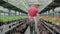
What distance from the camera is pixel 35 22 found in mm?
4070

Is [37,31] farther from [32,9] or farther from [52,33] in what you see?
[52,33]

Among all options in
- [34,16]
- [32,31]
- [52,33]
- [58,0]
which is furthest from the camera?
[58,0]

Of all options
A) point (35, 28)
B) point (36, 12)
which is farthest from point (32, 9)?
point (35, 28)

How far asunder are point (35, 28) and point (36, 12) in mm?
351

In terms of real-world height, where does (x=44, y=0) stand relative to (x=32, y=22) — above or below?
above

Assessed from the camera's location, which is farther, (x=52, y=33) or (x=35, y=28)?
(x=35, y=28)

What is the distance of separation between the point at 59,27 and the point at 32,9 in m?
0.99

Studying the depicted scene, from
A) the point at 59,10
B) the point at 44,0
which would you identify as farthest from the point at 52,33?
the point at 59,10

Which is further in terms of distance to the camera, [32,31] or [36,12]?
[32,31]

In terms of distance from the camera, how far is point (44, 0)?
258 inches

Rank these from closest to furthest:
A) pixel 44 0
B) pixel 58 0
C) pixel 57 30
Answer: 1. pixel 57 30
2. pixel 58 0
3. pixel 44 0

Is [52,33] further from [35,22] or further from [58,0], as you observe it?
[58,0]

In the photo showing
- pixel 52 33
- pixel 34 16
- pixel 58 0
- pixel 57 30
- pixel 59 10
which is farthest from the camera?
pixel 59 10

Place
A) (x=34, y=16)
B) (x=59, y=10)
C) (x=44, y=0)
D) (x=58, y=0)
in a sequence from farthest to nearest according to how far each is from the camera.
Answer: (x=59, y=10), (x=44, y=0), (x=58, y=0), (x=34, y=16)
